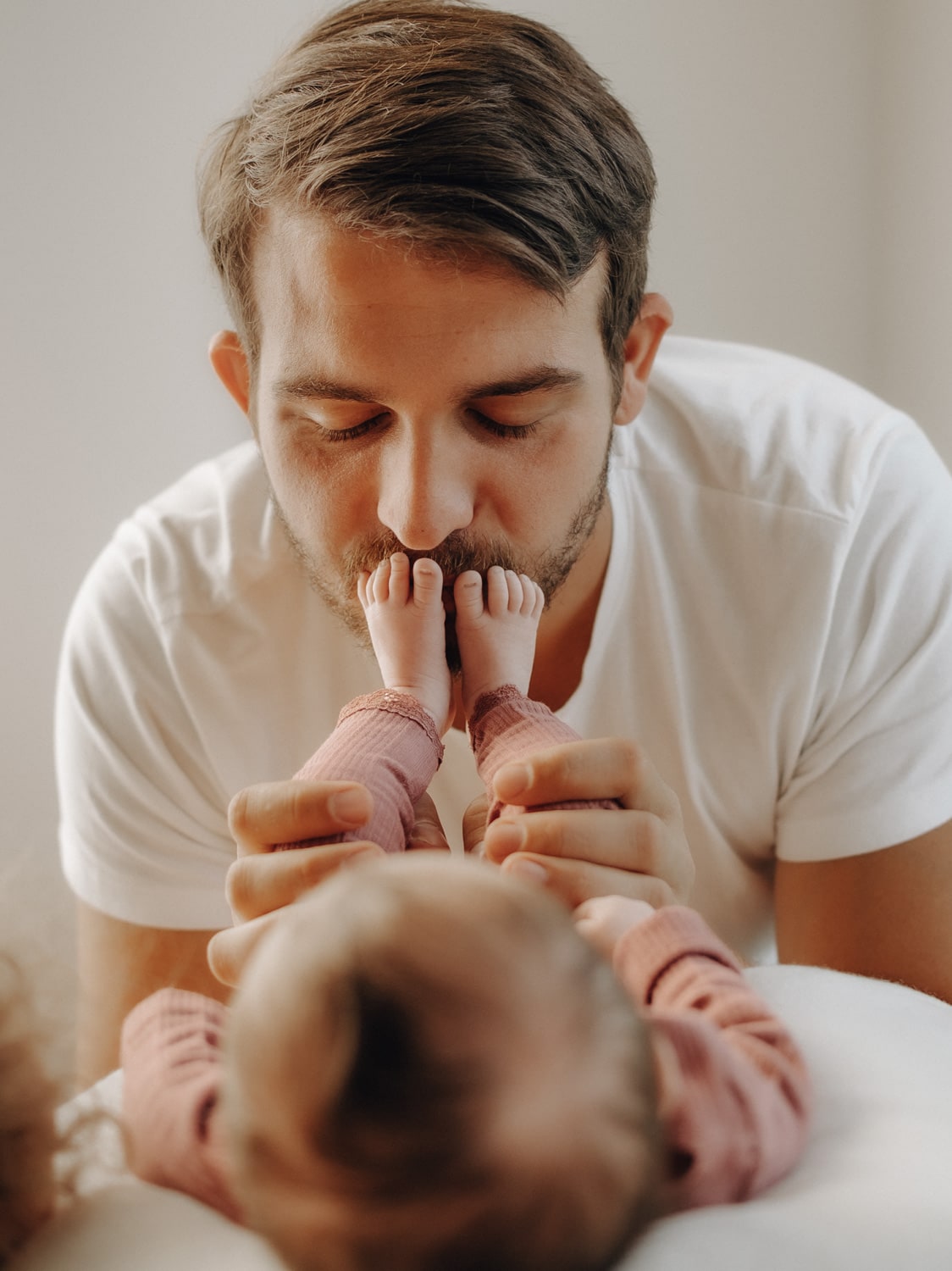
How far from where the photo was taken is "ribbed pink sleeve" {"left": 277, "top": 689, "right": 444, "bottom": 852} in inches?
35.8

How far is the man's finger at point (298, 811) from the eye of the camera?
2.67 ft

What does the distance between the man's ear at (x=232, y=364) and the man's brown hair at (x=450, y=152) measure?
3.2 inches

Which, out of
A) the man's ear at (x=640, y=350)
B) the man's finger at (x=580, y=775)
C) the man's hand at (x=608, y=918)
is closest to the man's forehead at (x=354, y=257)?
the man's ear at (x=640, y=350)

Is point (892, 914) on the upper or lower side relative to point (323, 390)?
lower

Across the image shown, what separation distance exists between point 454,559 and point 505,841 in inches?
12.1

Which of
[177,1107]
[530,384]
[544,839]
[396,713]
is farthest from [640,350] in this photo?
[177,1107]

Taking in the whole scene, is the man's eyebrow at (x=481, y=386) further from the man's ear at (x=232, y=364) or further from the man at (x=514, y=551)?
the man's ear at (x=232, y=364)

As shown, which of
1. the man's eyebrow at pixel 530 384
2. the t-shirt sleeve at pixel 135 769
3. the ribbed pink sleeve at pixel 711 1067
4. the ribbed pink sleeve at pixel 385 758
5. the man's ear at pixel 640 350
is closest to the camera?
the ribbed pink sleeve at pixel 711 1067

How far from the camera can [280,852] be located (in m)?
0.84

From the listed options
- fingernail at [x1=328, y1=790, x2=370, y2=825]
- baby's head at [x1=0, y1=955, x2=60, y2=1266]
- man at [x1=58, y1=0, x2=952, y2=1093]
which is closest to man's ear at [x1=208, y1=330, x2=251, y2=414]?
man at [x1=58, y1=0, x2=952, y2=1093]

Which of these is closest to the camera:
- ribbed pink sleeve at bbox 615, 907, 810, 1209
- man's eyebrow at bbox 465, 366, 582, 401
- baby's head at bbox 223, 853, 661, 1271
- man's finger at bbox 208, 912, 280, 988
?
baby's head at bbox 223, 853, 661, 1271

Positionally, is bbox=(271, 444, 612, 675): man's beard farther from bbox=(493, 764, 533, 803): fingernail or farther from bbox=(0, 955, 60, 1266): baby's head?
bbox=(0, 955, 60, 1266): baby's head

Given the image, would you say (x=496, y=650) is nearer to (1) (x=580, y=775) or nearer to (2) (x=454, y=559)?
(2) (x=454, y=559)

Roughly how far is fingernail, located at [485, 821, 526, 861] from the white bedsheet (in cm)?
22
